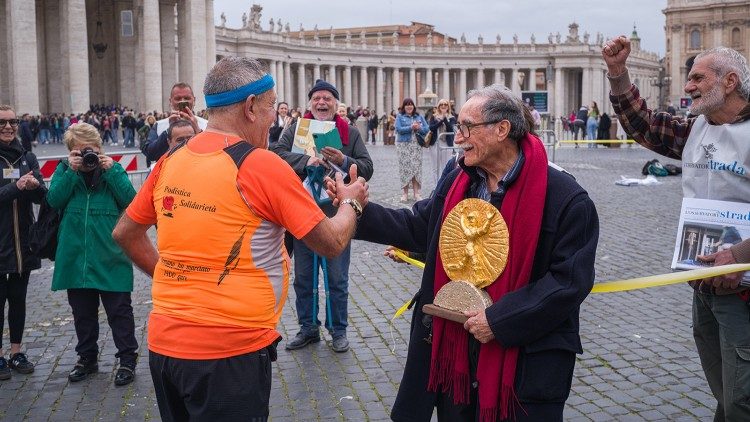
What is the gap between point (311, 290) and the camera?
669 centimetres

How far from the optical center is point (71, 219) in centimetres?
602

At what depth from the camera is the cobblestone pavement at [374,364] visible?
5.25m

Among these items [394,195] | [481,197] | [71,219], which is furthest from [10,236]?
[394,195]

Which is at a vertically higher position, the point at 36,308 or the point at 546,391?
the point at 546,391

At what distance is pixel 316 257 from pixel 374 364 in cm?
102

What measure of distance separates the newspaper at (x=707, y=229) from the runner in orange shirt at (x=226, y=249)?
1687 millimetres

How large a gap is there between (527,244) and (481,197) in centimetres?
36

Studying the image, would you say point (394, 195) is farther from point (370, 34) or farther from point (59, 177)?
point (370, 34)

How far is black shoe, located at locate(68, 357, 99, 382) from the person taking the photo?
5.89 metres

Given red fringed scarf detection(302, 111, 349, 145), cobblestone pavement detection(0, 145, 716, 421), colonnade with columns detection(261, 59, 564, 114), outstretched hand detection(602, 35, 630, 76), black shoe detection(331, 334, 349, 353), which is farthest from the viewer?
colonnade with columns detection(261, 59, 564, 114)

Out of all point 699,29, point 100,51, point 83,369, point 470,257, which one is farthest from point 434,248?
point 699,29

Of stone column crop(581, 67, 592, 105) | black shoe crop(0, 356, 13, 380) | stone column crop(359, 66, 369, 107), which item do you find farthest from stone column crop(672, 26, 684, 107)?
black shoe crop(0, 356, 13, 380)

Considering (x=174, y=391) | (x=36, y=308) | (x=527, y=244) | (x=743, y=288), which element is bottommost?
(x=36, y=308)

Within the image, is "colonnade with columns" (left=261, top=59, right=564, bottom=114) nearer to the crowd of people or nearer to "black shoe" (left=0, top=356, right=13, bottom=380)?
"black shoe" (left=0, top=356, right=13, bottom=380)
